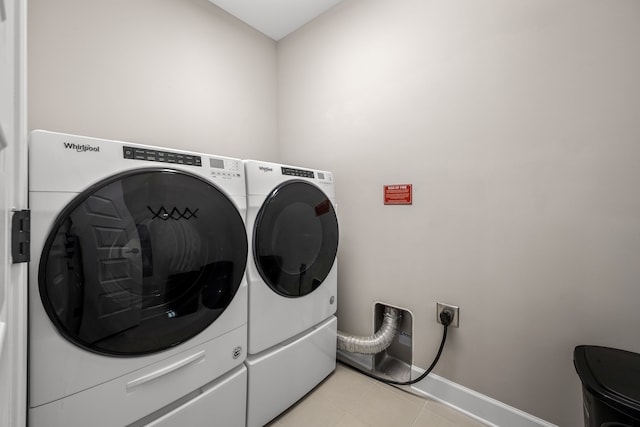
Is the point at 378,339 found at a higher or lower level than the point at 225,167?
lower

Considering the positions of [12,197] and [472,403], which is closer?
[12,197]

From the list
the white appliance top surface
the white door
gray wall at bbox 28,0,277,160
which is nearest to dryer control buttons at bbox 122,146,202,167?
the white appliance top surface

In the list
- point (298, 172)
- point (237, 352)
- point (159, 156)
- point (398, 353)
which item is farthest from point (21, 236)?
point (398, 353)

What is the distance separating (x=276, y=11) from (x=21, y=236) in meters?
1.76

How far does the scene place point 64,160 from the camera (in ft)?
1.98

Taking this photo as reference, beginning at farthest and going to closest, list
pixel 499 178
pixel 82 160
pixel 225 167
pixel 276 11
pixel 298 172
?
pixel 276 11 → pixel 298 172 → pixel 499 178 → pixel 225 167 → pixel 82 160

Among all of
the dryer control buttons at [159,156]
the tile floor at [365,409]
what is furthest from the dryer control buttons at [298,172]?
the tile floor at [365,409]

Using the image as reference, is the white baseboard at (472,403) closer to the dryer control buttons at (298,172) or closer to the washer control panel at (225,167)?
the dryer control buttons at (298,172)

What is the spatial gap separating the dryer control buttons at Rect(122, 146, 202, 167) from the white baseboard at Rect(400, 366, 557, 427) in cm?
142

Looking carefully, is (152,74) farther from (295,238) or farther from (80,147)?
(295,238)

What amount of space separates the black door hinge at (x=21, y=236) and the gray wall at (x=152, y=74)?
2.55ft

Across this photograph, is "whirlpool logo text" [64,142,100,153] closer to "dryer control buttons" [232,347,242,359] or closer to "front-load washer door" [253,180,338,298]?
"front-load washer door" [253,180,338,298]

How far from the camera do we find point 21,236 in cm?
52

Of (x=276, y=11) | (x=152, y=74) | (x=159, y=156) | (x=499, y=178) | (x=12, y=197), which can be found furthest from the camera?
(x=276, y=11)
